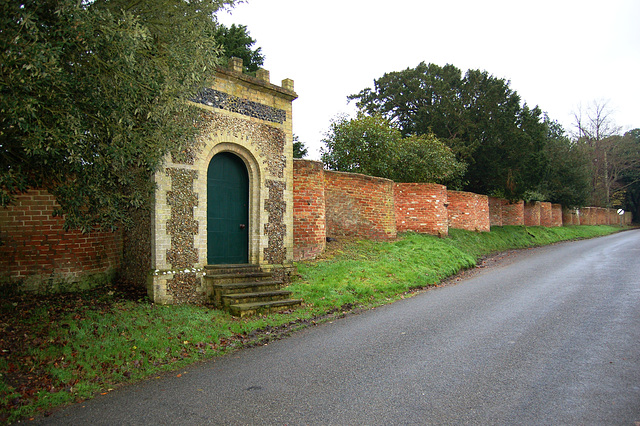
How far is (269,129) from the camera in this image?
9656 millimetres

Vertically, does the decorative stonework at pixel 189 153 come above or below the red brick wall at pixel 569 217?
above

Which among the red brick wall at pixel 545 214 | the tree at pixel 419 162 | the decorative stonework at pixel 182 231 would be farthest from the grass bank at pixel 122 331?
the red brick wall at pixel 545 214

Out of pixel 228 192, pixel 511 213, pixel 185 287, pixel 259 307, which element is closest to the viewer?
pixel 259 307

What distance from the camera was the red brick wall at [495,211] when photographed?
25.6 m

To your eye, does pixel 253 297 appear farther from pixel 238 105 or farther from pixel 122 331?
pixel 238 105

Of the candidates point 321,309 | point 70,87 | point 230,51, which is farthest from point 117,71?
point 230,51

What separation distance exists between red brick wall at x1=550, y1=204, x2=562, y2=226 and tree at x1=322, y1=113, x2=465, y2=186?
19992 mm

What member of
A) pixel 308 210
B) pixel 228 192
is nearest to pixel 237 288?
pixel 228 192

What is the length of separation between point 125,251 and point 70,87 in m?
4.94

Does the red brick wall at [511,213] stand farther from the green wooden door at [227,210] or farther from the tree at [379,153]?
the green wooden door at [227,210]

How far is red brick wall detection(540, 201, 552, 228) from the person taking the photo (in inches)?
1268

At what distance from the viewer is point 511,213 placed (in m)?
27.0

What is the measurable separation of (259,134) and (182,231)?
9.76 feet

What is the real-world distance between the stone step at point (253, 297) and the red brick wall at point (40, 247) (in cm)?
301
